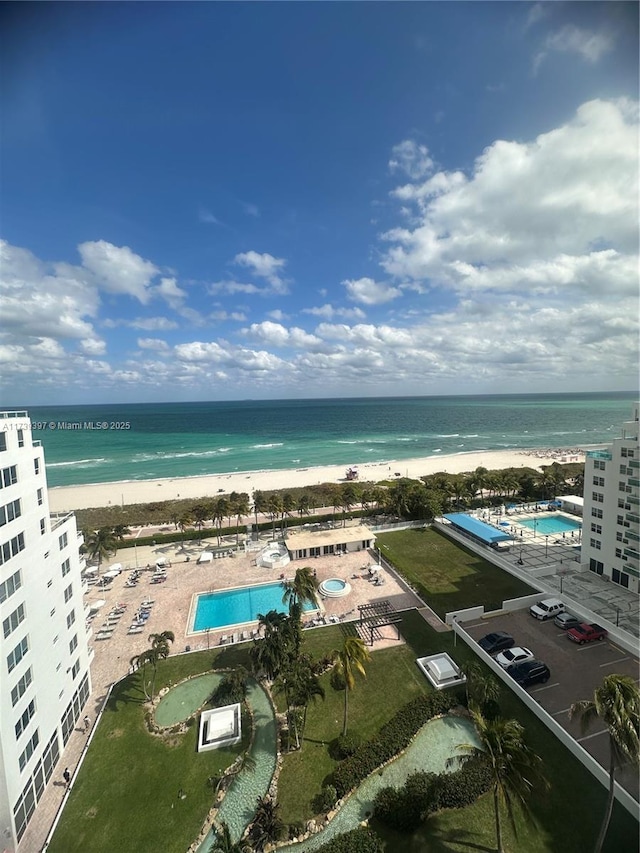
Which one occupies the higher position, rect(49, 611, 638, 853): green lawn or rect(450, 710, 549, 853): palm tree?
rect(450, 710, 549, 853): palm tree

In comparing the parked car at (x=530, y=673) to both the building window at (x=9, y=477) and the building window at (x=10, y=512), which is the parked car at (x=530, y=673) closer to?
the building window at (x=10, y=512)

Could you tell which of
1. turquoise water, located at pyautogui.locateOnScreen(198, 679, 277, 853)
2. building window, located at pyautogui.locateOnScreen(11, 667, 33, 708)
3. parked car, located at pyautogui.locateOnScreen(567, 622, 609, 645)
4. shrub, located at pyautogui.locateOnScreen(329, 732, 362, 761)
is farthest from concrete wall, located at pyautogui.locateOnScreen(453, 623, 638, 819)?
building window, located at pyautogui.locateOnScreen(11, 667, 33, 708)

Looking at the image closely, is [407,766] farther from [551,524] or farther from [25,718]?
[551,524]

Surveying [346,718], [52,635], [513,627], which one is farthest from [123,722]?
[513,627]

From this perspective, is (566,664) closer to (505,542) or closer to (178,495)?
(505,542)

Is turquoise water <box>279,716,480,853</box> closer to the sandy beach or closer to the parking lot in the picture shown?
the parking lot

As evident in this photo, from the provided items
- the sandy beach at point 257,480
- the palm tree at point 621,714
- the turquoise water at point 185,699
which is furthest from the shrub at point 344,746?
the sandy beach at point 257,480
